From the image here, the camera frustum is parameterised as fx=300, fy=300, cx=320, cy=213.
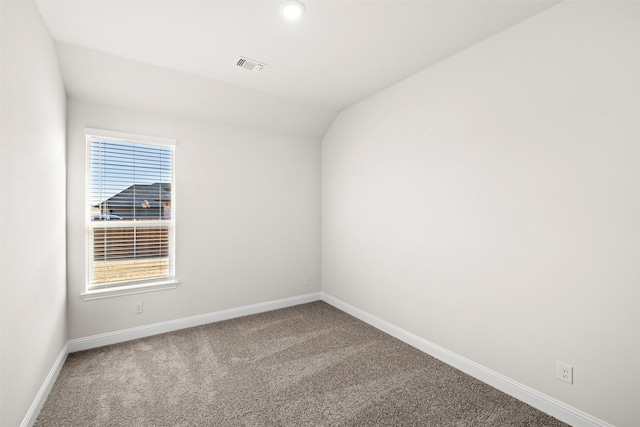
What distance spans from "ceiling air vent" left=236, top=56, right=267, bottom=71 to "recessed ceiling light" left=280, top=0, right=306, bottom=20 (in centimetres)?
71

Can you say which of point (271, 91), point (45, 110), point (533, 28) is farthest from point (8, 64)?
point (533, 28)

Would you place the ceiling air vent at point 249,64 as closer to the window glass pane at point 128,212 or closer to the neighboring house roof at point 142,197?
the window glass pane at point 128,212

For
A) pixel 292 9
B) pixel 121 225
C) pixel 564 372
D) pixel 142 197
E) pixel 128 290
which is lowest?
pixel 564 372

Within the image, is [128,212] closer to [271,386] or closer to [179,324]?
[179,324]

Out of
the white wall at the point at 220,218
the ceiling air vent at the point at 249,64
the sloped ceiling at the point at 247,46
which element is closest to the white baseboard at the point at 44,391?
the white wall at the point at 220,218

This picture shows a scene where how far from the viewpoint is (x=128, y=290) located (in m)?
3.11

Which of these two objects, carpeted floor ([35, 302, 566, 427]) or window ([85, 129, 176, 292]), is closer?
carpeted floor ([35, 302, 566, 427])

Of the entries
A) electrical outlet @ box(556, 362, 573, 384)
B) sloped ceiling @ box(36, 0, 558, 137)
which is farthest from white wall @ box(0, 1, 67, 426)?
electrical outlet @ box(556, 362, 573, 384)

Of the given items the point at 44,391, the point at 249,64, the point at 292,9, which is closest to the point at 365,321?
the point at 44,391

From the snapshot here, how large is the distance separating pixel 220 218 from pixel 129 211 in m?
0.94

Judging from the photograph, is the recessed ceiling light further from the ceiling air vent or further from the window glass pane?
the window glass pane

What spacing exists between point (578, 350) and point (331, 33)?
2723 millimetres

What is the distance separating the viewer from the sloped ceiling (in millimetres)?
1991

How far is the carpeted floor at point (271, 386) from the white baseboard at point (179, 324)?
0.11 meters
